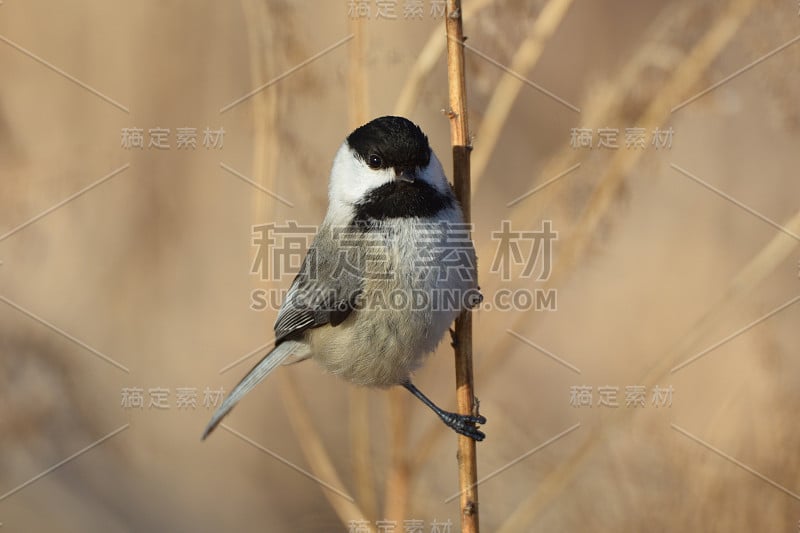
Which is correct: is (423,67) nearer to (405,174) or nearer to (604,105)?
(405,174)

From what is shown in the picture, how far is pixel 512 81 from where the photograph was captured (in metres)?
2.24

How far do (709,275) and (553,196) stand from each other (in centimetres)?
65

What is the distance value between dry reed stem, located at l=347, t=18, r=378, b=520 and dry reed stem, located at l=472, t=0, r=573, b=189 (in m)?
0.40

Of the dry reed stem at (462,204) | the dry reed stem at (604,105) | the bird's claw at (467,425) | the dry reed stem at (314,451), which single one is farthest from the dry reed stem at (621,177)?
the dry reed stem at (314,451)

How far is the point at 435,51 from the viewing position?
7.07 ft

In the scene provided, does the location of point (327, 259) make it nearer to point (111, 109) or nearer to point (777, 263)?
point (111, 109)

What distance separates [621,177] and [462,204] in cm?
56

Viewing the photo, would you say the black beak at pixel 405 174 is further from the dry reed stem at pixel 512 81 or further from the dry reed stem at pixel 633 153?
the dry reed stem at pixel 633 153

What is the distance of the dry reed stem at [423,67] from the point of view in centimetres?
216

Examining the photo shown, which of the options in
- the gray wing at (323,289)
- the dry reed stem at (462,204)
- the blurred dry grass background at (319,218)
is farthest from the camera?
the blurred dry grass background at (319,218)

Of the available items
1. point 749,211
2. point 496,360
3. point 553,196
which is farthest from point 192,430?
point 749,211

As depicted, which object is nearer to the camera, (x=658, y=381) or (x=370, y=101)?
(x=658, y=381)

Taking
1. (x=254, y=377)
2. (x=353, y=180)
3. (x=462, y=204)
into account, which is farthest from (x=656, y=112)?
(x=254, y=377)

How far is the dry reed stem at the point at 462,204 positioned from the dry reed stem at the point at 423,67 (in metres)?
0.27
